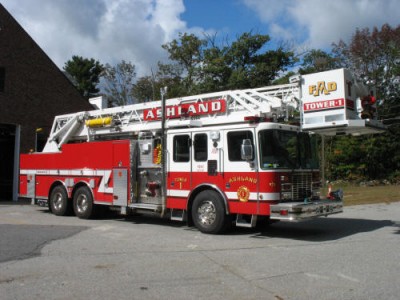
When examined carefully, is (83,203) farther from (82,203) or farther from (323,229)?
(323,229)

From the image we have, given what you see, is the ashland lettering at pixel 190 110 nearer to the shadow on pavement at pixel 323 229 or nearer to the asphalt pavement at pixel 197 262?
the asphalt pavement at pixel 197 262

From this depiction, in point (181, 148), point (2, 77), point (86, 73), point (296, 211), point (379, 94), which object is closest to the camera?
point (296, 211)

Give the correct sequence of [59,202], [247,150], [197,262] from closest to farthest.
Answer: [197,262], [247,150], [59,202]

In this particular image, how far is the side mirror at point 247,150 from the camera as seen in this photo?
30.7 feet

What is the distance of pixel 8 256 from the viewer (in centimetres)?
780

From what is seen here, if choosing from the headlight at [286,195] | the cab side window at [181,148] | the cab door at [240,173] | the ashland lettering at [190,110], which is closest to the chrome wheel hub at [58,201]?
the ashland lettering at [190,110]

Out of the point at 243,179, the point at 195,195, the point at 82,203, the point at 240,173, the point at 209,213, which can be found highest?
the point at 240,173

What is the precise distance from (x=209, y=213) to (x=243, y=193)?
103cm

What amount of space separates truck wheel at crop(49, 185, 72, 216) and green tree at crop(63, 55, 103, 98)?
45.2 m

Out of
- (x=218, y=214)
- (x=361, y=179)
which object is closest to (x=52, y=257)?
(x=218, y=214)

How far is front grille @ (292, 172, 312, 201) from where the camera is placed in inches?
386

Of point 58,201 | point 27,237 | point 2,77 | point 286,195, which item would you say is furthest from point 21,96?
point 286,195

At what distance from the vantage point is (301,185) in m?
10.0

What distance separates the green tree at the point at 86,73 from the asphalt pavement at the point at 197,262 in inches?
1908
